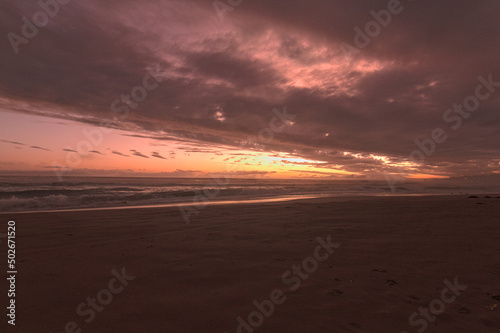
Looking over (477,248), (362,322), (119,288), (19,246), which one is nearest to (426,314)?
(362,322)

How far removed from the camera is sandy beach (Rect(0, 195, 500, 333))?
288cm

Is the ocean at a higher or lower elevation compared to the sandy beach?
higher

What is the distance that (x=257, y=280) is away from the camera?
3.96m

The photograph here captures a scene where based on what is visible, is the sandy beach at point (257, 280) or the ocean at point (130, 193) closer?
the sandy beach at point (257, 280)

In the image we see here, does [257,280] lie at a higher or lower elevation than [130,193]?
lower

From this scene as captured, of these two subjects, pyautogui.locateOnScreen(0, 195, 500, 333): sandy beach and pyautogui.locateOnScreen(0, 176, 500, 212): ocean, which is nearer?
pyautogui.locateOnScreen(0, 195, 500, 333): sandy beach

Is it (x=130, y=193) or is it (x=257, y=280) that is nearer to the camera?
(x=257, y=280)

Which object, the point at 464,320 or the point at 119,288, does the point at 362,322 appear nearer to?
the point at 464,320

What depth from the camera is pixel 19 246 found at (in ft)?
19.0

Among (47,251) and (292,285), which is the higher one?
(47,251)

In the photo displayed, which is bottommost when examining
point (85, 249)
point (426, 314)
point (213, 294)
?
point (426, 314)

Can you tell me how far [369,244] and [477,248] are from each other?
2094mm

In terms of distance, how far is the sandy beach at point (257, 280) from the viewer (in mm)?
2875

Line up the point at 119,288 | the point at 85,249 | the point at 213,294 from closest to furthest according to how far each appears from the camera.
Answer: the point at 213,294
the point at 119,288
the point at 85,249
